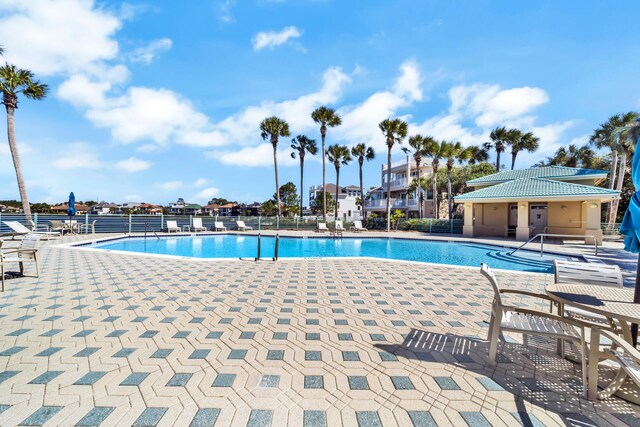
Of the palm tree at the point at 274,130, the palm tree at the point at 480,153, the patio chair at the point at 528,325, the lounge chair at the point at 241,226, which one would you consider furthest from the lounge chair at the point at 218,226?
the palm tree at the point at 480,153

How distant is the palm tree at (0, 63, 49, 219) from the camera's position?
15.8 metres

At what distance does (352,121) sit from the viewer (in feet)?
93.1

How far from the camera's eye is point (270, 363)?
9.25ft

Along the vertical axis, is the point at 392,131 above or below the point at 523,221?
above

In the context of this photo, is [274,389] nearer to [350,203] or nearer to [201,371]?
[201,371]

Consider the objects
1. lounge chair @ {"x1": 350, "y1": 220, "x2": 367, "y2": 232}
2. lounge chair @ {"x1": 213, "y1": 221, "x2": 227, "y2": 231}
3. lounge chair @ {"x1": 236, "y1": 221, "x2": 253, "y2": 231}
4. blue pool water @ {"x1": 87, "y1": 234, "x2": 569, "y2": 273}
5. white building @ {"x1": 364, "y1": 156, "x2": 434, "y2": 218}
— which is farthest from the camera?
white building @ {"x1": 364, "y1": 156, "x2": 434, "y2": 218}

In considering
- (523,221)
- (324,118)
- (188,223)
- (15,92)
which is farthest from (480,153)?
(15,92)

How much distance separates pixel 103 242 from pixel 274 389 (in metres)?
17.7

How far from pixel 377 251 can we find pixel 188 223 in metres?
16.2

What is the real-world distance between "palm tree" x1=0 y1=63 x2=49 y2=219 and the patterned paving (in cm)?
1683

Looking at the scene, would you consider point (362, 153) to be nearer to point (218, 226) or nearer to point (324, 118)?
point (324, 118)

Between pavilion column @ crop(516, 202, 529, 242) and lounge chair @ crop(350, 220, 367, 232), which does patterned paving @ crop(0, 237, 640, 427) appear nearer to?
pavilion column @ crop(516, 202, 529, 242)

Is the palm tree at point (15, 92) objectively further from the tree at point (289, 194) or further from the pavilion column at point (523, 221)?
the tree at point (289, 194)

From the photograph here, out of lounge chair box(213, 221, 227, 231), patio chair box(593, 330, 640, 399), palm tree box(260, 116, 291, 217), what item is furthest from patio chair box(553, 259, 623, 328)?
palm tree box(260, 116, 291, 217)
